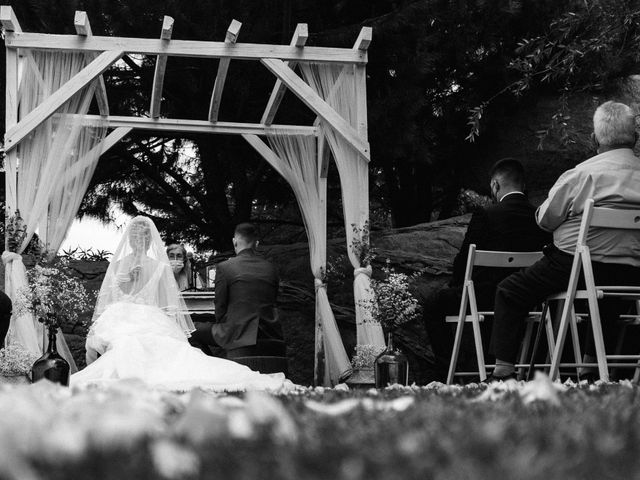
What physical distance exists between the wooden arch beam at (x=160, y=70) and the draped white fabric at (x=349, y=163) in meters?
1.16

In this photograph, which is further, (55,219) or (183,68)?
(183,68)

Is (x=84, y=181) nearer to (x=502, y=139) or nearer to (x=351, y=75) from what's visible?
(x=351, y=75)

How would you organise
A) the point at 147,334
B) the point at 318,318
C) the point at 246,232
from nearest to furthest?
the point at 147,334 → the point at 246,232 → the point at 318,318

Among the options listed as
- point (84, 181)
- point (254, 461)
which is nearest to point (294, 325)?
point (84, 181)

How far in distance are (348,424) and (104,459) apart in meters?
0.51

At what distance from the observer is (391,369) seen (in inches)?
262

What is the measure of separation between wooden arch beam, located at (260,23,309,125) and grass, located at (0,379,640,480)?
603 centimetres

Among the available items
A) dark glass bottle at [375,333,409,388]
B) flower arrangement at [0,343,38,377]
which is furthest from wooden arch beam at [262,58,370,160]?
flower arrangement at [0,343,38,377]

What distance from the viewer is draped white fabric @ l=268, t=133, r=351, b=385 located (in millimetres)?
7988

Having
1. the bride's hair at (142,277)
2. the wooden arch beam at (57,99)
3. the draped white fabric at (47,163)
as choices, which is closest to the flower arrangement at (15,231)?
the draped white fabric at (47,163)

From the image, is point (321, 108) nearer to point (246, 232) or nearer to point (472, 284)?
point (246, 232)

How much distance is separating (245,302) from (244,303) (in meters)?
0.01

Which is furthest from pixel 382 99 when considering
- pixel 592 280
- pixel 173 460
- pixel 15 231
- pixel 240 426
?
pixel 173 460

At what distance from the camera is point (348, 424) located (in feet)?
4.93
